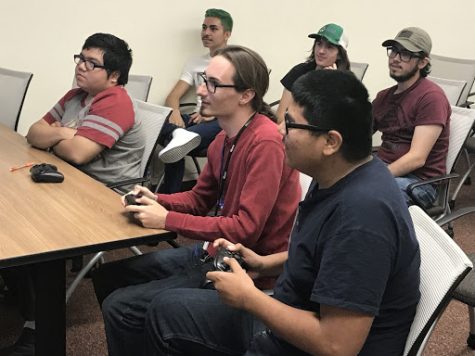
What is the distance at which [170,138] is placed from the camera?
10.8 ft

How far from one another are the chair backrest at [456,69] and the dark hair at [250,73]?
3.05m

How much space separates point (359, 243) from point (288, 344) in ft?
1.10

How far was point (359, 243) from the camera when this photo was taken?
3.67ft

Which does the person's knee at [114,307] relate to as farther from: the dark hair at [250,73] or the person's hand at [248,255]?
the dark hair at [250,73]

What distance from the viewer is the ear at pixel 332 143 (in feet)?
4.00

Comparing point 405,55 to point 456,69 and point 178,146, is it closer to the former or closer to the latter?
point 178,146

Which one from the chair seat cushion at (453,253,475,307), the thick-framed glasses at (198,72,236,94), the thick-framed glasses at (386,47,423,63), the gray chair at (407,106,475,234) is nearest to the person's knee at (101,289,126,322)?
the thick-framed glasses at (198,72,236,94)

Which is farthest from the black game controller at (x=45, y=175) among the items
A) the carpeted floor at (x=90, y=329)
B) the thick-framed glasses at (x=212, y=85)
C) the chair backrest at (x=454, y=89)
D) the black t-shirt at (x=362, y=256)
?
the chair backrest at (x=454, y=89)

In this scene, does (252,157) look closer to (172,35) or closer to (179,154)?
(179,154)

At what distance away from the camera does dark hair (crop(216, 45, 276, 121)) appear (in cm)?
179

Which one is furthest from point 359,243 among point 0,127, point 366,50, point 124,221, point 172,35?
point 366,50

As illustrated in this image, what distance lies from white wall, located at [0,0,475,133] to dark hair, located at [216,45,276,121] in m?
2.11

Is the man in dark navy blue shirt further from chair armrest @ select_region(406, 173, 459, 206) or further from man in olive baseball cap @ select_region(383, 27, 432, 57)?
man in olive baseball cap @ select_region(383, 27, 432, 57)

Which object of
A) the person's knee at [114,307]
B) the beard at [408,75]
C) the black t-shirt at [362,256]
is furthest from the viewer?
the beard at [408,75]
